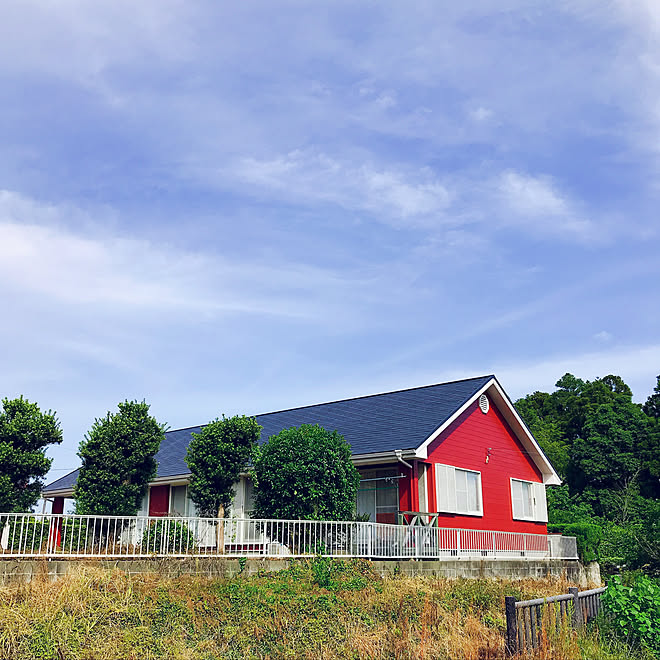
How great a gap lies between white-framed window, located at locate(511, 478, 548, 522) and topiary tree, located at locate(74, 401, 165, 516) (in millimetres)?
14071

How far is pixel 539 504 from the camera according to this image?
28.9m

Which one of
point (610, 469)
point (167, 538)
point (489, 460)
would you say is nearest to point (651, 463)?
point (610, 469)

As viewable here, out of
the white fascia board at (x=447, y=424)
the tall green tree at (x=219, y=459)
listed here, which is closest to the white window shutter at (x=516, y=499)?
the white fascia board at (x=447, y=424)

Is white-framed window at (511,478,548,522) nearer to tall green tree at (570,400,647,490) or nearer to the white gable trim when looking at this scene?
the white gable trim

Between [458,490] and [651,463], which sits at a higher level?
[651,463]

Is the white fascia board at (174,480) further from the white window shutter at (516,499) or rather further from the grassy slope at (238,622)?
the grassy slope at (238,622)

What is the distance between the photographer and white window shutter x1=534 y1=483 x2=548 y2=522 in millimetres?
28531

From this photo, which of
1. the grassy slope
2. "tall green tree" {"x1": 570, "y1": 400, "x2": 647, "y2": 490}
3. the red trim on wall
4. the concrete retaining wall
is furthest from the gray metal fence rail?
"tall green tree" {"x1": 570, "y1": 400, "x2": 647, "y2": 490}

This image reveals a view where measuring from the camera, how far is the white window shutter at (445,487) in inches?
886

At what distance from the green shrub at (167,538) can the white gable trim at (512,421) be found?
974cm

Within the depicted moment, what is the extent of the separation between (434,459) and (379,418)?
3260 millimetres

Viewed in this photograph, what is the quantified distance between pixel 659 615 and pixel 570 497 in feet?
115

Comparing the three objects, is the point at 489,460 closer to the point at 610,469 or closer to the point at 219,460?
the point at 219,460

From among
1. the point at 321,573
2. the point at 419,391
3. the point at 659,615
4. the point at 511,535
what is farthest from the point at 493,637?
the point at 419,391
